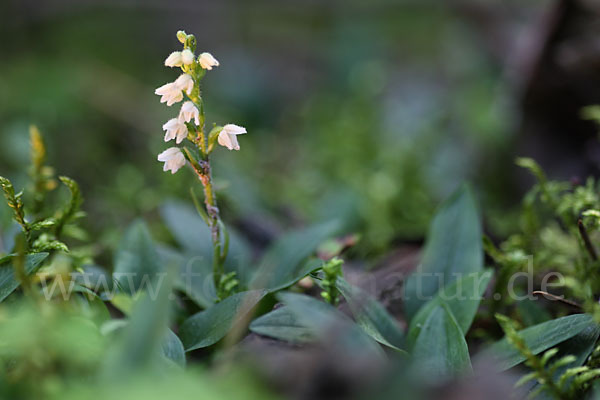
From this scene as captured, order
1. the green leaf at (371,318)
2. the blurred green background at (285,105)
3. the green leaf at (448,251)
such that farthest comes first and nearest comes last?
the blurred green background at (285,105)
the green leaf at (448,251)
the green leaf at (371,318)

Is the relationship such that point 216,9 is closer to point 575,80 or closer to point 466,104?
point 466,104

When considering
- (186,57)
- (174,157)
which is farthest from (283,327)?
(186,57)

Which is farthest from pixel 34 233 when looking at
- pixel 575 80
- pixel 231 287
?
pixel 575 80

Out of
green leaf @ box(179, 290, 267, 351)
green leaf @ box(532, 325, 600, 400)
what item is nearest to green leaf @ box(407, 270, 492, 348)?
green leaf @ box(532, 325, 600, 400)

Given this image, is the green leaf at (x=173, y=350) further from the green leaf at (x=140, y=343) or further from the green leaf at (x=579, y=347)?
the green leaf at (x=579, y=347)

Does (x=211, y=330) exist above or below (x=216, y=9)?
below

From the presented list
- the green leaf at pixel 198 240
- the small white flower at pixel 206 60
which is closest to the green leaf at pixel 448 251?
the green leaf at pixel 198 240
